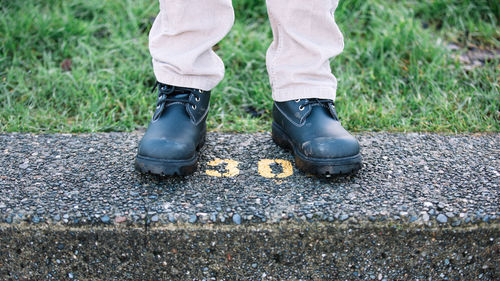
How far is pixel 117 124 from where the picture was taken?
206cm

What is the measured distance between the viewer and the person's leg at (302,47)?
4.67 ft

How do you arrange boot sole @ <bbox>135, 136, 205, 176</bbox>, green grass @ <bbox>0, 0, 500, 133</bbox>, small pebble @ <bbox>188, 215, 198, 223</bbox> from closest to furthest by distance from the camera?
small pebble @ <bbox>188, 215, 198, 223</bbox> < boot sole @ <bbox>135, 136, 205, 176</bbox> < green grass @ <bbox>0, 0, 500, 133</bbox>

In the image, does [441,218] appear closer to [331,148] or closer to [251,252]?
[331,148]

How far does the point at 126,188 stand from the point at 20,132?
0.74m

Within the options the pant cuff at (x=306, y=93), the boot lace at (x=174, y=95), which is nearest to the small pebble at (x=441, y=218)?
the pant cuff at (x=306, y=93)

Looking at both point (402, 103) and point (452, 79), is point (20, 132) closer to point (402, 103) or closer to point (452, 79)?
point (402, 103)

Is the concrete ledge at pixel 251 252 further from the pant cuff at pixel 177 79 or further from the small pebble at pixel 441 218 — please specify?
the pant cuff at pixel 177 79

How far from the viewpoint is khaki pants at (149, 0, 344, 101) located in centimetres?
142

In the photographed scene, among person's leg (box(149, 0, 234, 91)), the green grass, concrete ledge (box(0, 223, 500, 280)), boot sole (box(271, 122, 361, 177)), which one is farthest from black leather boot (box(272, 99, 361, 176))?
the green grass

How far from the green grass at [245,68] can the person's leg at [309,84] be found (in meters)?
0.47

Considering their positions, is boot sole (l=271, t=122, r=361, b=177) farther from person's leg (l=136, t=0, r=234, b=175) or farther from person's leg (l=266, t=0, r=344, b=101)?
person's leg (l=136, t=0, r=234, b=175)

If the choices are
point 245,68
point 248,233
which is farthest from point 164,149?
point 245,68

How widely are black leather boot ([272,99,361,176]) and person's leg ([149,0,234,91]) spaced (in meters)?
0.32

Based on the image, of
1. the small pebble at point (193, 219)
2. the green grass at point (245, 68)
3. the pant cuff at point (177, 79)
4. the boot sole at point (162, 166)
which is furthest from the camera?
the green grass at point (245, 68)
